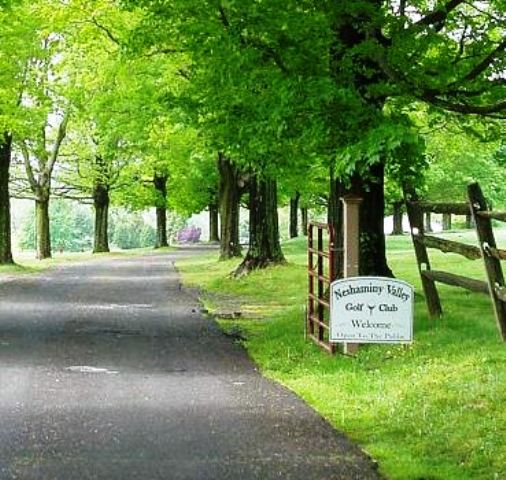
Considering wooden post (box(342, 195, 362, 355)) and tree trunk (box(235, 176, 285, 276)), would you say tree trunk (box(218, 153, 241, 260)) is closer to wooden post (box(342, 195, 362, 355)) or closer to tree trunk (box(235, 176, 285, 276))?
tree trunk (box(235, 176, 285, 276))

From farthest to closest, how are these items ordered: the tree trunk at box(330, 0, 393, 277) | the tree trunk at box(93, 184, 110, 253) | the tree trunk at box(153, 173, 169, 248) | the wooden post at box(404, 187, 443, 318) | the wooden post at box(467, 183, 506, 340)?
1. the tree trunk at box(153, 173, 169, 248)
2. the tree trunk at box(93, 184, 110, 253)
3. the wooden post at box(404, 187, 443, 318)
4. the wooden post at box(467, 183, 506, 340)
5. the tree trunk at box(330, 0, 393, 277)

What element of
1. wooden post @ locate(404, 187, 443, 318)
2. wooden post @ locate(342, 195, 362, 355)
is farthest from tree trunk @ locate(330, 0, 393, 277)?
wooden post @ locate(404, 187, 443, 318)

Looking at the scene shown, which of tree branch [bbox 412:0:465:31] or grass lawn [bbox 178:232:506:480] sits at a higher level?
tree branch [bbox 412:0:465:31]

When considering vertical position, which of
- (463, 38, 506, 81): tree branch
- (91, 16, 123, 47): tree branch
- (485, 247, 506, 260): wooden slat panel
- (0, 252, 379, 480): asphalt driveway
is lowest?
(0, 252, 379, 480): asphalt driveway

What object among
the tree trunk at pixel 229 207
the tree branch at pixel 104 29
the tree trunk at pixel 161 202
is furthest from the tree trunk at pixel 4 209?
the tree trunk at pixel 161 202

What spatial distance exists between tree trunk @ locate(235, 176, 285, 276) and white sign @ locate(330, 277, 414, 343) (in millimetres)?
15404

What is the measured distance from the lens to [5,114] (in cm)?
3053

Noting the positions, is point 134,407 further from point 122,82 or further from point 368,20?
point 122,82

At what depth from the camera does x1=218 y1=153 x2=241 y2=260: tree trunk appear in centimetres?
3547

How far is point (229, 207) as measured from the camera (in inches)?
1403

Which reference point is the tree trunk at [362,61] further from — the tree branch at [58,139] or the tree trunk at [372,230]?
the tree branch at [58,139]

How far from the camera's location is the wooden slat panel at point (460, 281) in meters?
11.4

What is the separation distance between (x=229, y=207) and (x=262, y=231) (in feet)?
27.1

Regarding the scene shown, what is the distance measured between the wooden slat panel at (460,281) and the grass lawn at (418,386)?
59cm
